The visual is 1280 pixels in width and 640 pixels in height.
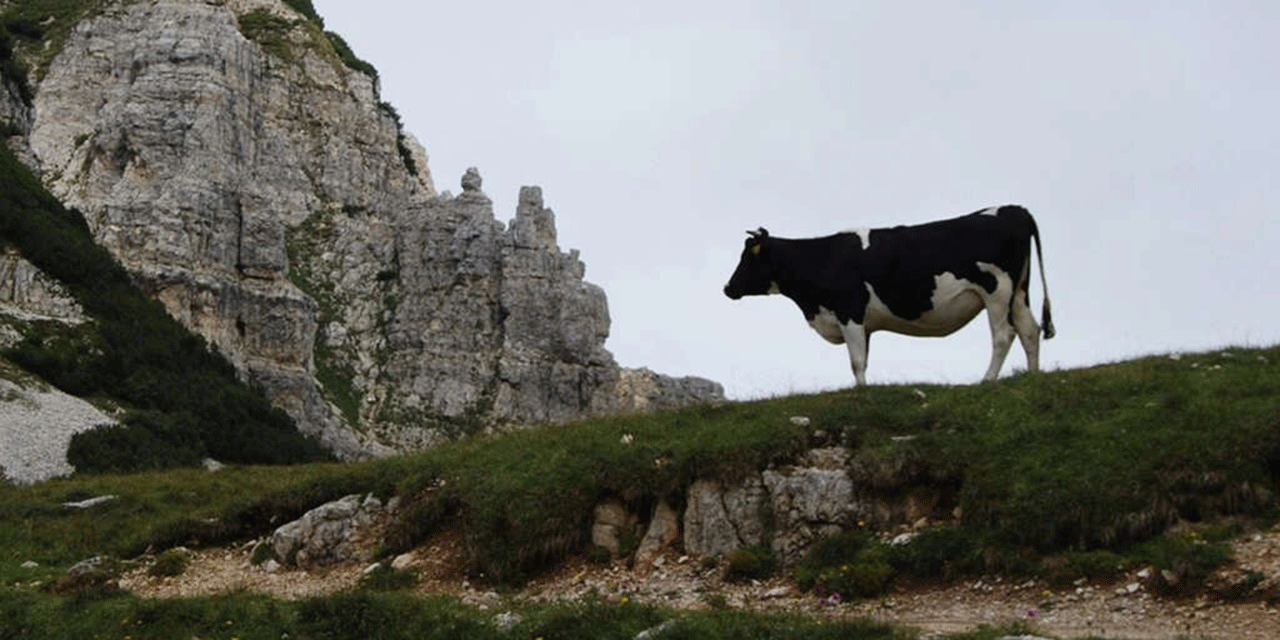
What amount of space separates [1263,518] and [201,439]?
213 ft

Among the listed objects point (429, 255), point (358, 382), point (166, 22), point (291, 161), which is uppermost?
point (166, 22)

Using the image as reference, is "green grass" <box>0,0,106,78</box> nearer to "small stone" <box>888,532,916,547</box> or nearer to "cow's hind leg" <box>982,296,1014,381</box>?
"cow's hind leg" <box>982,296,1014,381</box>

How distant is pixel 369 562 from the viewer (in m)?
22.9

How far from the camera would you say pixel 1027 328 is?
2466 centimetres

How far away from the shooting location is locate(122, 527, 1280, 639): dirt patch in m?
15.2

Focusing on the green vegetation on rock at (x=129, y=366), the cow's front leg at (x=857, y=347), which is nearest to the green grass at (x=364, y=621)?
the cow's front leg at (x=857, y=347)

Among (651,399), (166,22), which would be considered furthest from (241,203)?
(651,399)

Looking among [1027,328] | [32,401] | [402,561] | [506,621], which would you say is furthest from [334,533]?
[32,401]

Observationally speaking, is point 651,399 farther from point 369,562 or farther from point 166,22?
point 369,562

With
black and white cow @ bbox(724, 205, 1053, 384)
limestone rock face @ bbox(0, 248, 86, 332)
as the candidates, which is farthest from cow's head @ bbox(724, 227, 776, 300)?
limestone rock face @ bbox(0, 248, 86, 332)

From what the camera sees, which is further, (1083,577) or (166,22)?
(166,22)

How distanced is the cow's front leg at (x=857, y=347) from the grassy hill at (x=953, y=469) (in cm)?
116

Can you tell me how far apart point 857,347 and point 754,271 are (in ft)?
10.1

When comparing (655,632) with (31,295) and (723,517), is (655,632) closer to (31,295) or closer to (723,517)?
(723,517)
